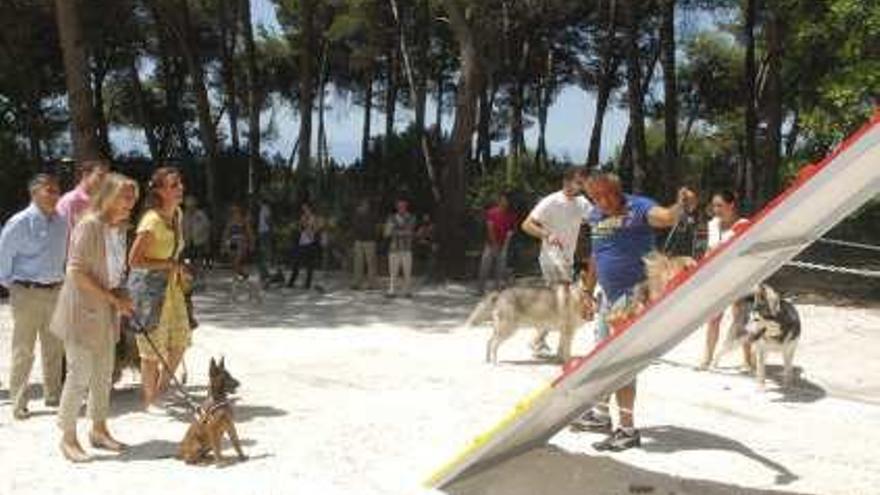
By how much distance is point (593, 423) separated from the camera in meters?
8.29

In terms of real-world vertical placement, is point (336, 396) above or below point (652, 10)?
below

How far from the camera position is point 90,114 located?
19.4 meters

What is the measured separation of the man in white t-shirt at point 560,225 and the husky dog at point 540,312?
0.58 ft

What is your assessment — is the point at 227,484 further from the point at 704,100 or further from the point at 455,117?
the point at 704,100

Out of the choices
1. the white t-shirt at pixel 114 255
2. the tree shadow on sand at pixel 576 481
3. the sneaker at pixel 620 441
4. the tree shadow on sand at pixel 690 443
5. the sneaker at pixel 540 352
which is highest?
the white t-shirt at pixel 114 255

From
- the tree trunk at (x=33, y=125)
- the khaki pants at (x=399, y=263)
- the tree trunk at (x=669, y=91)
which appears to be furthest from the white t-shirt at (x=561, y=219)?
the tree trunk at (x=33, y=125)

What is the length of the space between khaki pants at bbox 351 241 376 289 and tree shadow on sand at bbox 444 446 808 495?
1187cm

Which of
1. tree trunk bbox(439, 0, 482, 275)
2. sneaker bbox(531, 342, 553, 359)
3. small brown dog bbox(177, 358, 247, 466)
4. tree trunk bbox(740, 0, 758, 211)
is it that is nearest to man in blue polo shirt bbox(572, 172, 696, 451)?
small brown dog bbox(177, 358, 247, 466)

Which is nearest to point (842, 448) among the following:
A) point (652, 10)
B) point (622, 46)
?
point (652, 10)

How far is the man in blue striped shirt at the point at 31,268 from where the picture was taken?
8.88m

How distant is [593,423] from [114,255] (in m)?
3.48

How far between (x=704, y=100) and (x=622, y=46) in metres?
10.4

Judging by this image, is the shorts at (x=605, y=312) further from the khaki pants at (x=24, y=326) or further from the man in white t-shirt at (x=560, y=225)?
the khaki pants at (x=24, y=326)

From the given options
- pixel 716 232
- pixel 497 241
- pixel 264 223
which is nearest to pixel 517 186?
pixel 264 223
